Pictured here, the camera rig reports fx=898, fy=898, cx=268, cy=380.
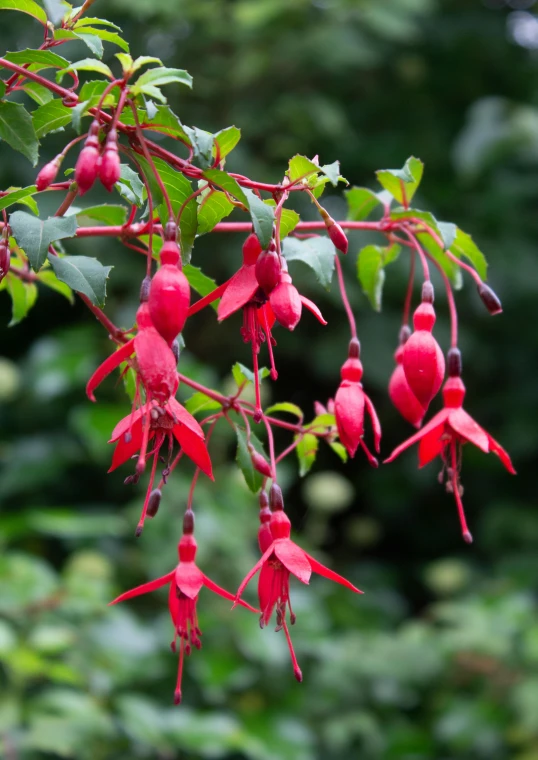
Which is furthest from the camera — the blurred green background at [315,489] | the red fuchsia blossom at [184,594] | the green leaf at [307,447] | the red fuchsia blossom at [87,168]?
the blurred green background at [315,489]

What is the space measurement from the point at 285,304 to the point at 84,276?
0.16 meters

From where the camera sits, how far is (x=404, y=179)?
56 cm

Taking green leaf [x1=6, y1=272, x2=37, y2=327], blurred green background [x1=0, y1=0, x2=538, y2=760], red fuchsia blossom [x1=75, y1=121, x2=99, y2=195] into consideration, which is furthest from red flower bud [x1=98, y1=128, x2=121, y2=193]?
blurred green background [x1=0, y1=0, x2=538, y2=760]

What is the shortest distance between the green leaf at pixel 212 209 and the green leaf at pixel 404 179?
14 cm

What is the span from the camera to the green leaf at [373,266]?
0.67 metres

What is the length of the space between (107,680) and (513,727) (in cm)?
73

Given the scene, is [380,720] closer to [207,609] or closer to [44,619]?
[207,609]

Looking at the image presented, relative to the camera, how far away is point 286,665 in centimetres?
167

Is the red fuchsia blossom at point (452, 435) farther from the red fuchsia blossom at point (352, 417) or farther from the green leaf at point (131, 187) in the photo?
the green leaf at point (131, 187)

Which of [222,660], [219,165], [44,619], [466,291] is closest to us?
[219,165]

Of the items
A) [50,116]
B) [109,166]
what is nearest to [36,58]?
[50,116]

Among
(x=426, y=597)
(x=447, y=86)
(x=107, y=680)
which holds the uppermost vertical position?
(x=447, y=86)

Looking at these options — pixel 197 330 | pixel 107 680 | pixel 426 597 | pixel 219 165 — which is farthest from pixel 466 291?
pixel 219 165

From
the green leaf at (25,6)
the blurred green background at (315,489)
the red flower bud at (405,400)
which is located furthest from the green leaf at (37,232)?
the blurred green background at (315,489)
